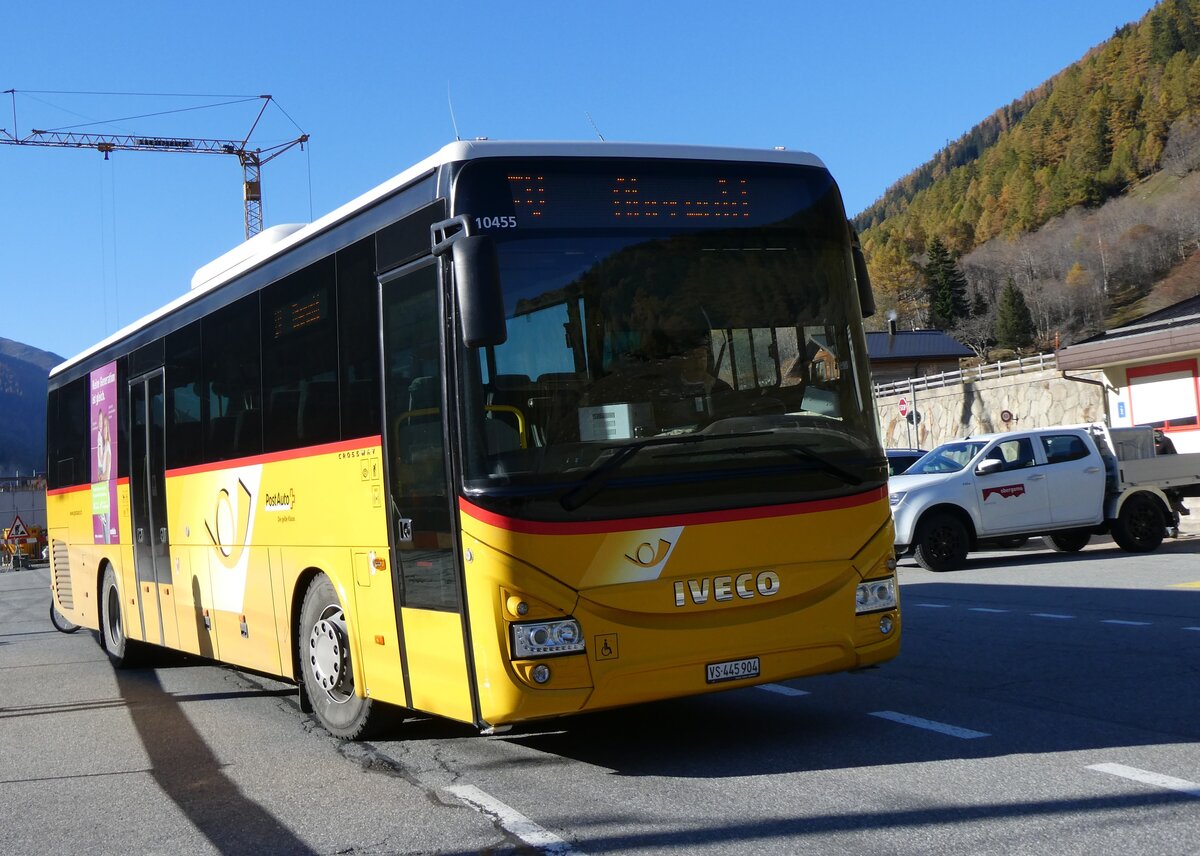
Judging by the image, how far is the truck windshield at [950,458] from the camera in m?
17.9

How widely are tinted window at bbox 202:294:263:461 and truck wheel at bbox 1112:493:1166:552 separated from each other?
13374 millimetres

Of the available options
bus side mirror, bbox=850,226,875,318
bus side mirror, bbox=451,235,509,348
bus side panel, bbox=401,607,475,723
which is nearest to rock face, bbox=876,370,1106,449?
bus side mirror, bbox=850,226,875,318

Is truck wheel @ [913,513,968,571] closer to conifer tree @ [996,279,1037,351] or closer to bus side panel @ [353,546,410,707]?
bus side panel @ [353,546,410,707]

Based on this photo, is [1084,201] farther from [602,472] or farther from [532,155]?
[602,472]

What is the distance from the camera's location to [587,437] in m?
5.94

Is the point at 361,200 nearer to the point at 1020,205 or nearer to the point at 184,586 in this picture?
the point at 184,586

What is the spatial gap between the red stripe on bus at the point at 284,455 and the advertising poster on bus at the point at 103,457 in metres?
2.22

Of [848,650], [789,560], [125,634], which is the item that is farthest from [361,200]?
[125,634]

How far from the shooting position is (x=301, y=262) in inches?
321

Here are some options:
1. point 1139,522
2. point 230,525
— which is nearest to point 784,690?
point 230,525

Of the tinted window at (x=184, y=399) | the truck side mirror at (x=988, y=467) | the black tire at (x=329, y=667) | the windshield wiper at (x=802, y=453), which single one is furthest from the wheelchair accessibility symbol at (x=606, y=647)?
the truck side mirror at (x=988, y=467)

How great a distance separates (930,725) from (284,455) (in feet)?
14.2

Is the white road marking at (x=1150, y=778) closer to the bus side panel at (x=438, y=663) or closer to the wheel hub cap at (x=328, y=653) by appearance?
the bus side panel at (x=438, y=663)

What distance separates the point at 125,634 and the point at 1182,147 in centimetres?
15747
